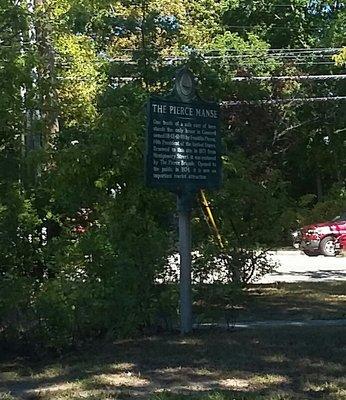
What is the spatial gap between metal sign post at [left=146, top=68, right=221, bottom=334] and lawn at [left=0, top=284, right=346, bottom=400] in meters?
0.98

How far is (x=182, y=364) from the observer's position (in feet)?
24.6

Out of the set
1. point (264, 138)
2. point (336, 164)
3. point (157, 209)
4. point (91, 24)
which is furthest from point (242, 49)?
point (157, 209)

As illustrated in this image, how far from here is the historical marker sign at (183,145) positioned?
8906mm

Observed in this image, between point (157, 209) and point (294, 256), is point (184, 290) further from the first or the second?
→ point (294, 256)

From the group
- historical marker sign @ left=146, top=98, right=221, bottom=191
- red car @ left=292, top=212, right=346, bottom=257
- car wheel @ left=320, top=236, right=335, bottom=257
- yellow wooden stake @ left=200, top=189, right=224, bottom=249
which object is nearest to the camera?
historical marker sign @ left=146, top=98, right=221, bottom=191

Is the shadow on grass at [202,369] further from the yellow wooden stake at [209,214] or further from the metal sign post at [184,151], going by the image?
the yellow wooden stake at [209,214]

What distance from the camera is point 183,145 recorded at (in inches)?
361

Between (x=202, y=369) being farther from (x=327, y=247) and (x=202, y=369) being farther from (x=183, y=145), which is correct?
(x=327, y=247)

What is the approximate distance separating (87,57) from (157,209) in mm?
Answer: 12521

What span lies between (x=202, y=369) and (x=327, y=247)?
1998 centimetres

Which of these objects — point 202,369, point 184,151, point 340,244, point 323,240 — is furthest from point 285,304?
point 340,244

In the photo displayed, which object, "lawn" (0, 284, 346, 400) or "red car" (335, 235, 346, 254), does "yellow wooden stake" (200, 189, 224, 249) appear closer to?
"lawn" (0, 284, 346, 400)

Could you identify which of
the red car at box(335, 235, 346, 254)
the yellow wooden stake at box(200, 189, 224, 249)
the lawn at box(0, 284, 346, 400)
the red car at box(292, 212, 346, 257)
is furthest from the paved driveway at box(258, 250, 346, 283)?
the lawn at box(0, 284, 346, 400)

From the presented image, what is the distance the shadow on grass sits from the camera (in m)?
6.41
